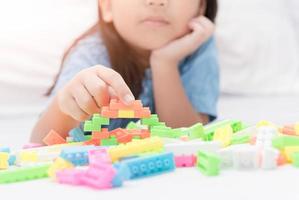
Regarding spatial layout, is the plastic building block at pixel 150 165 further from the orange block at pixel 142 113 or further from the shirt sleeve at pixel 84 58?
the shirt sleeve at pixel 84 58

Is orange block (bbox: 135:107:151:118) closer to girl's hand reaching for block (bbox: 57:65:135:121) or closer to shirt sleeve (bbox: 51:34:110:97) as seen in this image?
girl's hand reaching for block (bbox: 57:65:135:121)

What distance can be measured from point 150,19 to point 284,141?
2.06ft

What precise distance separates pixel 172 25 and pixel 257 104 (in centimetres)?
36

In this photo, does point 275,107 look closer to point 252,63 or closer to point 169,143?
point 252,63

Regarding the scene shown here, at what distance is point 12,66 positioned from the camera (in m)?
1.50

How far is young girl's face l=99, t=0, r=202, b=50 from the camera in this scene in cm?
123

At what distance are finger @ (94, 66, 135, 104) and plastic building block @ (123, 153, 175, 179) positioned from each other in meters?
0.12

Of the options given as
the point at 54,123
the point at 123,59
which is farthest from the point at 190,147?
the point at 123,59

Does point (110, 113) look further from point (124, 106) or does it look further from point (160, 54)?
point (160, 54)

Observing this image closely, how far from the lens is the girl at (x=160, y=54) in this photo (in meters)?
1.27

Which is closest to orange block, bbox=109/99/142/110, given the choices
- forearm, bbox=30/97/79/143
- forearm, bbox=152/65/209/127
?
forearm, bbox=30/97/79/143

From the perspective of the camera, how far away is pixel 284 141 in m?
0.64

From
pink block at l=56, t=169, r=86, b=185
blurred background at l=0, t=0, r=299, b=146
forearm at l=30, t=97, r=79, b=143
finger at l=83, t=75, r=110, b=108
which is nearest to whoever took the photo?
pink block at l=56, t=169, r=86, b=185

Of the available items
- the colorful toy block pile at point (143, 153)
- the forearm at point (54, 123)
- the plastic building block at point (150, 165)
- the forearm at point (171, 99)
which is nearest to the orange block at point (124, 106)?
the colorful toy block pile at point (143, 153)
